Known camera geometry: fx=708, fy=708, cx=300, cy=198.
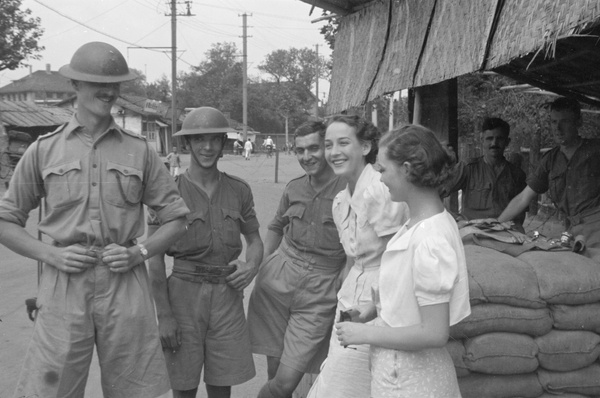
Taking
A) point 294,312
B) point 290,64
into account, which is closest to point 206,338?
point 294,312

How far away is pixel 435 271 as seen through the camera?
2201 mm

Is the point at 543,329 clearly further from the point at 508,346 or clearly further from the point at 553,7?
the point at 553,7

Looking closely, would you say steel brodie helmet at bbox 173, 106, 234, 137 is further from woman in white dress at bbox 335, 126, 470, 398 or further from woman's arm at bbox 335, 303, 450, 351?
woman's arm at bbox 335, 303, 450, 351

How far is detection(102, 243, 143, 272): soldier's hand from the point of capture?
9.46 ft

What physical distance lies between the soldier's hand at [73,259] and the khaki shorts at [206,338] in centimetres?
88

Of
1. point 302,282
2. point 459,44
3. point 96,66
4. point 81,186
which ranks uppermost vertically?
point 459,44

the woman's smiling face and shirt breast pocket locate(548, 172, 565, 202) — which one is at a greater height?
the woman's smiling face

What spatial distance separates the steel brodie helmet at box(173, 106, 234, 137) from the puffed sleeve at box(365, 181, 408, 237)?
2.96 feet

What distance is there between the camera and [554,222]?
11508mm

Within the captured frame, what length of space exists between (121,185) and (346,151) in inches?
42.0

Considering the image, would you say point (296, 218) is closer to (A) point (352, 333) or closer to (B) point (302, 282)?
(B) point (302, 282)

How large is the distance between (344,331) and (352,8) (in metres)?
4.34

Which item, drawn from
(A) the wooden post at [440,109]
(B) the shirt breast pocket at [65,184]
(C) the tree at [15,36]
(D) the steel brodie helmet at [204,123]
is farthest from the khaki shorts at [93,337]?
(C) the tree at [15,36]

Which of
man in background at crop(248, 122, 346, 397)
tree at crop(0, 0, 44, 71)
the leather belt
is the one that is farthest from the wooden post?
tree at crop(0, 0, 44, 71)
